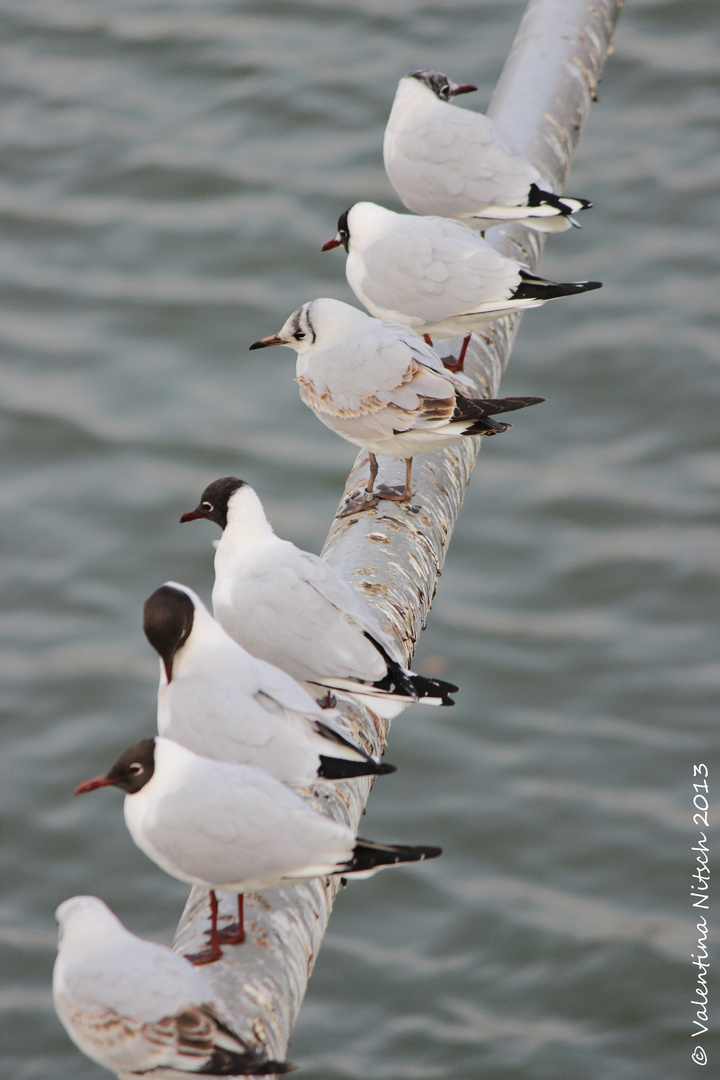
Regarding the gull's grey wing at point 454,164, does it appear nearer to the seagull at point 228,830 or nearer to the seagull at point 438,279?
the seagull at point 438,279

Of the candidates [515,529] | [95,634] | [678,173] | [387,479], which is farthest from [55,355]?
[387,479]

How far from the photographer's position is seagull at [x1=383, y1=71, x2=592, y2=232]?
5.75 m

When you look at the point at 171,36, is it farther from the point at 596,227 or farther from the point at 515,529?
the point at 515,529

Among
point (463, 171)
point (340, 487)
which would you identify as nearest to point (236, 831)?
point (463, 171)

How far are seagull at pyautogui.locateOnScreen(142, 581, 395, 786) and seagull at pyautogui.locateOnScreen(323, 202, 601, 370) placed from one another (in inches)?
70.9

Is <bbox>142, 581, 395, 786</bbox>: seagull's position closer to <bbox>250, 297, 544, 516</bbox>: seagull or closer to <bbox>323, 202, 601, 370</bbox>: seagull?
<bbox>250, 297, 544, 516</bbox>: seagull

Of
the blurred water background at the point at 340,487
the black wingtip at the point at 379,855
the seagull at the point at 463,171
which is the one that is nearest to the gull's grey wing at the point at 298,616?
the black wingtip at the point at 379,855

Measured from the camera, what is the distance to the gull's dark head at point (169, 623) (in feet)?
13.7

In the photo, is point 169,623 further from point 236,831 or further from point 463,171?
point 463,171

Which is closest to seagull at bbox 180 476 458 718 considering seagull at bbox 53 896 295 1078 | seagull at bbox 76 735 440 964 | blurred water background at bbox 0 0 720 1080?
seagull at bbox 76 735 440 964

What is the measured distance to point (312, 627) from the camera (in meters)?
4.29

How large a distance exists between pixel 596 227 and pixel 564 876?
597 cm

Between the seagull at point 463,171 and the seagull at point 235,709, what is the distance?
95.9 inches

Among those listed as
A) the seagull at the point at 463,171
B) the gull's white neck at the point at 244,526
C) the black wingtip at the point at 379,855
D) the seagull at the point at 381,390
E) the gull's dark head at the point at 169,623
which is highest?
the seagull at the point at 463,171
